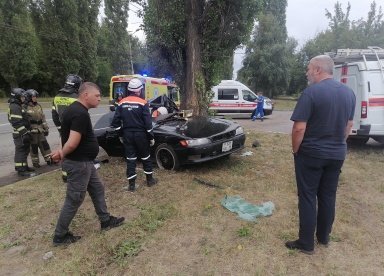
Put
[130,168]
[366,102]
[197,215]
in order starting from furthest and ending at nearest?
[366,102] < [130,168] < [197,215]

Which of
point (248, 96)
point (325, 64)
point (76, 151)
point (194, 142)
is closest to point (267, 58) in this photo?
point (248, 96)

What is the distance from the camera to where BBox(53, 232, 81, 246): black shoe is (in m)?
3.79

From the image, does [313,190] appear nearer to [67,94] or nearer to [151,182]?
[151,182]

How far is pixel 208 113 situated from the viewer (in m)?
9.09

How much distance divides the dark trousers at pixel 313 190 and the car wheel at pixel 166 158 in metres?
3.03

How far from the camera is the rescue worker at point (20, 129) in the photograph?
6.60 metres

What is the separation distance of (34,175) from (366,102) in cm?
753

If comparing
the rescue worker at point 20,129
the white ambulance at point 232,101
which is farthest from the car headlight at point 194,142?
the white ambulance at point 232,101

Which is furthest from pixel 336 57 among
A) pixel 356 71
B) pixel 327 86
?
pixel 327 86

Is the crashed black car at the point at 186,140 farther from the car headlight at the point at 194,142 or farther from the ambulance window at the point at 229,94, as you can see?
the ambulance window at the point at 229,94

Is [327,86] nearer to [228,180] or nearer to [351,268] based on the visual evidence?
A: [351,268]

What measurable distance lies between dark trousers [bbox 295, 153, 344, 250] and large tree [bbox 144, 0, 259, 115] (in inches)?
210

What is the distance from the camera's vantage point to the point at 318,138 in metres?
3.24

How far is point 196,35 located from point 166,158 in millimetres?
3658
